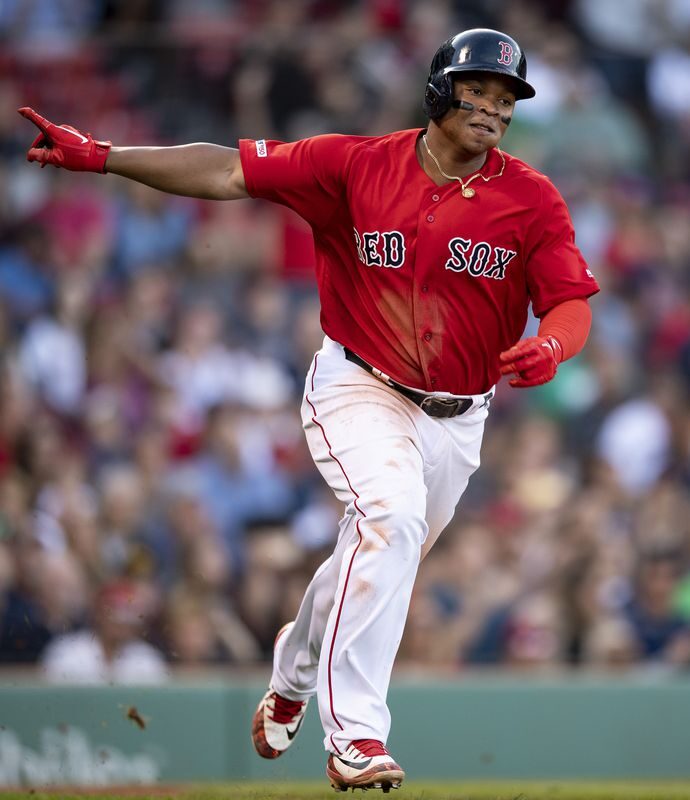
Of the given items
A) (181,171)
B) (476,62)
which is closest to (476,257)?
(476,62)

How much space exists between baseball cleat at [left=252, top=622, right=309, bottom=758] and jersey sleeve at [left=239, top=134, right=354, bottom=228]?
1.78 meters

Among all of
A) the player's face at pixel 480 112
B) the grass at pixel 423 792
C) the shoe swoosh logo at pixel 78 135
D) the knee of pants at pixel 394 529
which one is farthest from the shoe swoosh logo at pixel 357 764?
the shoe swoosh logo at pixel 78 135

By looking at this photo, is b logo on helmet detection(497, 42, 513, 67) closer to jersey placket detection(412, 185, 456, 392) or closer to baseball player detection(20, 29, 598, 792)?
baseball player detection(20, 29, 598, 792)

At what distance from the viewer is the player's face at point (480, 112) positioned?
17.4ft

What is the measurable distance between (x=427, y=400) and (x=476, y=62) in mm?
1220

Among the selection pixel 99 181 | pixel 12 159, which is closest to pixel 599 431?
pixel 99 181

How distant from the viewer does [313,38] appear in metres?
12.5

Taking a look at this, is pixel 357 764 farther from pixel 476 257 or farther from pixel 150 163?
pixel 150 163

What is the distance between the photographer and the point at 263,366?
423 inches

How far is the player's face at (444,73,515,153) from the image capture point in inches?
209

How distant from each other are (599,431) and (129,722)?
4.28 metres

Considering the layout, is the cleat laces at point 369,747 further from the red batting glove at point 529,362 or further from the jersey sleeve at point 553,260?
the jersey sleeve at point 553,260

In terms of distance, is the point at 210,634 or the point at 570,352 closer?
the point at 570,352

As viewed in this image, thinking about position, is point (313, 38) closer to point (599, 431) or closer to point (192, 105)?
point (192, 105)
